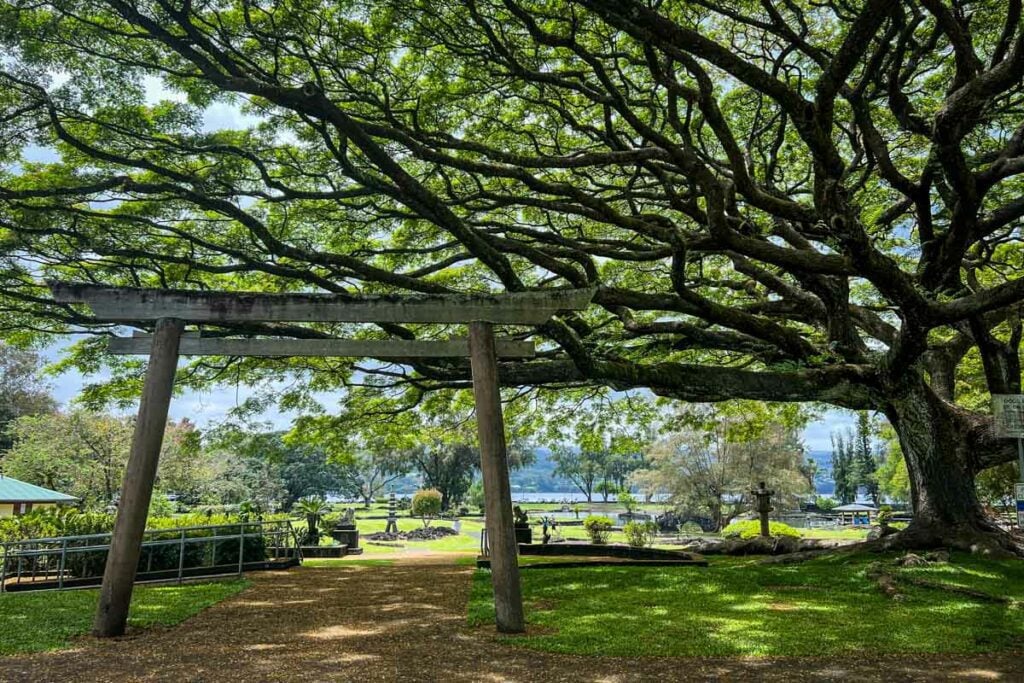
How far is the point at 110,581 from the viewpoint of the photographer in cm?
709

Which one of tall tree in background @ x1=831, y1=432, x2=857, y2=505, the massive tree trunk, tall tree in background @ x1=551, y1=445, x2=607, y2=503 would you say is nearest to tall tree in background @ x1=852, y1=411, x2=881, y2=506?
tall tree in background @ x1=831, y1=432, x2=857, y2=505

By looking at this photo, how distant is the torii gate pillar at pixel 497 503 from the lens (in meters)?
7.09

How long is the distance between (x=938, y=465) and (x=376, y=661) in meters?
11.6

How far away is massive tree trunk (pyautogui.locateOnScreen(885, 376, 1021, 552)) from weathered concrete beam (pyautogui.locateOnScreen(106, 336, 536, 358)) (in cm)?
855

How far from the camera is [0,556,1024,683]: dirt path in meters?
5.50

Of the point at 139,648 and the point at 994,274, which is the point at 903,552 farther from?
the point at 139,648

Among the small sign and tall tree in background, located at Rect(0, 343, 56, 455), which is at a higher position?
tall tree in background, located at Rect(0, 343, 56, 455)

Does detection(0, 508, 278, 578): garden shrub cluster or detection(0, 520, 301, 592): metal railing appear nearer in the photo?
detection(0, 520, 301, 592): metal railing

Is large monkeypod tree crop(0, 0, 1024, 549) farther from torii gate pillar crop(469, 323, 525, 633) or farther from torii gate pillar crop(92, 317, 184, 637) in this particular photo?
torii gate pillar crop(92, 317, 184, 637)

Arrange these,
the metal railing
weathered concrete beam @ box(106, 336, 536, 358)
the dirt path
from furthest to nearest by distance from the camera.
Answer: the metal railing < weathered concrete beam @ box(106, 336, 536, 358) < the dirt path

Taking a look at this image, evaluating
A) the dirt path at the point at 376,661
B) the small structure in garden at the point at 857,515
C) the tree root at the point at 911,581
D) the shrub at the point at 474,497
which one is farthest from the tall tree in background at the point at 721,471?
the dirt path at the point at 376,661

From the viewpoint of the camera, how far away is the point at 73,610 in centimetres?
876

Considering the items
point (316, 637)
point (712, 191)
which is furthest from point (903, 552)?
point (316, 637)

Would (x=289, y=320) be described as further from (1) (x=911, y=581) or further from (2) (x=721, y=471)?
(2) (x=721, y=471)
